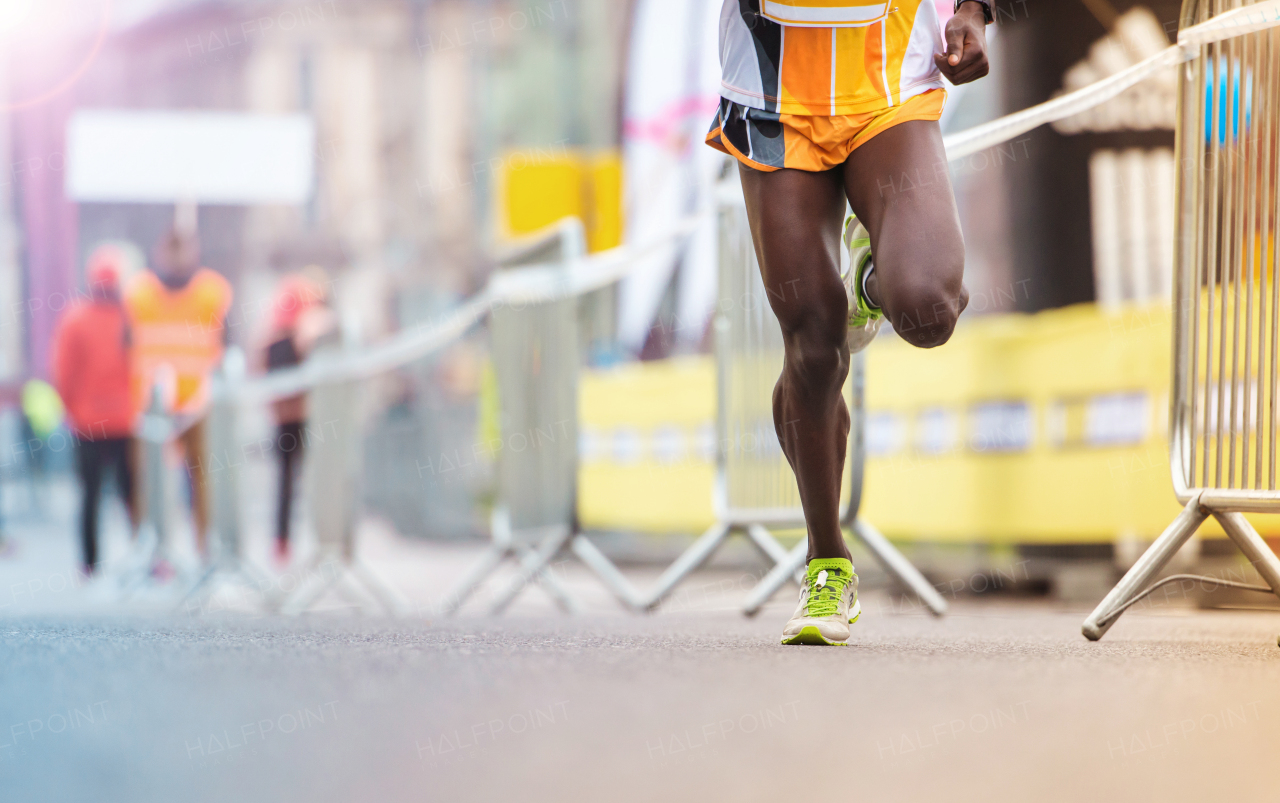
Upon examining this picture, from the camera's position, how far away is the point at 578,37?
14.2 metres

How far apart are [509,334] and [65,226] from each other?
23028 millimetres

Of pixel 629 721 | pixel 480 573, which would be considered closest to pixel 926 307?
pixel 629 721

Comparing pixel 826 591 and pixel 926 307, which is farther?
pixel 826 591

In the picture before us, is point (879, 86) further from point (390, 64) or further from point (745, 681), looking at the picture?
point (390, 64)

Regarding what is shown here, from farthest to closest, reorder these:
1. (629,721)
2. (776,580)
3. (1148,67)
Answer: (776,580)
(1148,67)
(629,721)

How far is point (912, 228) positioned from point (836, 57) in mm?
460

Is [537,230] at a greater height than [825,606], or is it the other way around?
[537,230]

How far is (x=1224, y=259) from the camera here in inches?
122

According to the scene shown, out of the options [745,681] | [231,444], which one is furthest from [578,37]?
[745,681]

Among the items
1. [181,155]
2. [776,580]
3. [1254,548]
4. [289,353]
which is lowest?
[776,580]

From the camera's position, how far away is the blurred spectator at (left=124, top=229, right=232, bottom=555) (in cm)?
941

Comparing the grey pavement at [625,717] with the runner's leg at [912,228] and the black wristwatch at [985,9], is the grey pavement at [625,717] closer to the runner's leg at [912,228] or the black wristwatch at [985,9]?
the runner's leg at [912,228]

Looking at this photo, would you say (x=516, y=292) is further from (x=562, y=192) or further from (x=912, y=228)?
(x=562, y=192)

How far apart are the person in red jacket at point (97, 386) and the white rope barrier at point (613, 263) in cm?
117
